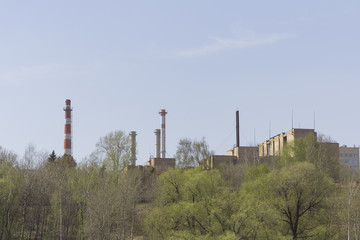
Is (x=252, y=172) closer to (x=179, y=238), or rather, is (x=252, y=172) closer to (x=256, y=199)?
(x=256, y=199)

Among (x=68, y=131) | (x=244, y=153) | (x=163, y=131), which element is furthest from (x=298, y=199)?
(x=163, y=131)

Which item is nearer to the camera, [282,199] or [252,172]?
[282,199]

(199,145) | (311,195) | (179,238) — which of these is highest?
(199,145)

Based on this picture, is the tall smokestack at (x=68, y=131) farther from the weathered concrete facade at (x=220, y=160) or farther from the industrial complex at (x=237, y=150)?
the weathered concrete facade at (x=220, y=160)

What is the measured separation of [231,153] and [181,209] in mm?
62542

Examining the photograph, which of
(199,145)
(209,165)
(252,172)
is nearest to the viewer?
(252,172)

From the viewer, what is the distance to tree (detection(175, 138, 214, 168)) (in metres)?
79.7

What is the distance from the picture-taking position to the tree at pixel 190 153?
261 feet

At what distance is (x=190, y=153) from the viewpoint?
80.8m

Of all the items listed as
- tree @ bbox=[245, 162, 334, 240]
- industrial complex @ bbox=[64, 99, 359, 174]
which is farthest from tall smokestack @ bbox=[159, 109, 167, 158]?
tree @ bbox=[245, 162, 334, 240]

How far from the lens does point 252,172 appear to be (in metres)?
62.6

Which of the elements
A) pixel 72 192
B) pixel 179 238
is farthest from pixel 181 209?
pixel 72 192

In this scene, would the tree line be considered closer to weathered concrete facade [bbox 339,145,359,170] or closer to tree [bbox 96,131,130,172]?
tree [bbox 96,131,130,172]

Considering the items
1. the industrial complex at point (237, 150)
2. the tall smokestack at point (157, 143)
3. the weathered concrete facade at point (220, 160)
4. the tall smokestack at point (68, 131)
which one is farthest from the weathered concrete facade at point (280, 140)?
the tall smokestack at point (68, 131)
